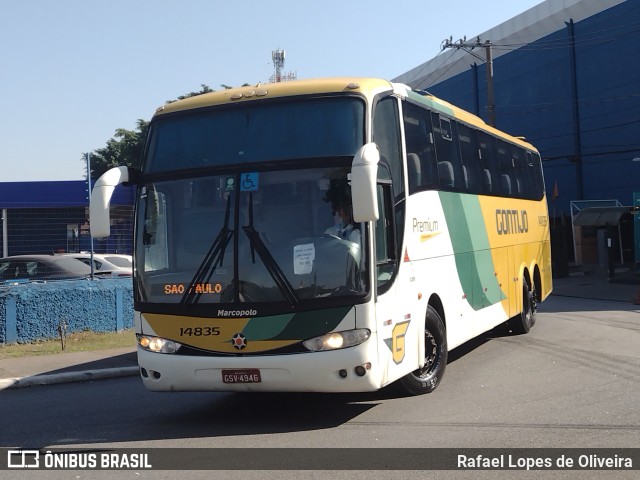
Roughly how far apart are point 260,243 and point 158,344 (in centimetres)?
150

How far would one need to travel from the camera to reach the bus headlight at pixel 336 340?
23.1ft

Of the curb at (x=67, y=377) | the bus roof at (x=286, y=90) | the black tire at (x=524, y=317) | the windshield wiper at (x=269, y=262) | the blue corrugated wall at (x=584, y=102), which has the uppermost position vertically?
the blue corrugated wall at (x=584, y=102)

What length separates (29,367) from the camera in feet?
38.1

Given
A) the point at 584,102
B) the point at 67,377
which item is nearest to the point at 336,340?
the point at 67,377

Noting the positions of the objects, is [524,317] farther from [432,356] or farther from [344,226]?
[344,226]

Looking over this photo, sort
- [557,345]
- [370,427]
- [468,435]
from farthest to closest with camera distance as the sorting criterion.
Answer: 1. [557,345]
2. [370,427]
3. [468,435]

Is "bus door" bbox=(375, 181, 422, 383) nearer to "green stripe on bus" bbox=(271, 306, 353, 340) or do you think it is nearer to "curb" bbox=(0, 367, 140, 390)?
"green stripe on bus" bbox=(271, 306, 353, 340)

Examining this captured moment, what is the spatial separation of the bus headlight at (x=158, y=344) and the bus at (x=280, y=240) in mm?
17

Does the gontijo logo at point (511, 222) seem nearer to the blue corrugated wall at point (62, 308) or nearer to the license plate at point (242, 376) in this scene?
the license plate at point (242, 376)

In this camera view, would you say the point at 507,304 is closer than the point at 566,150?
Yes

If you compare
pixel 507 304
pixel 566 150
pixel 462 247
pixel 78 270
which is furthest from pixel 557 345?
pixel 566 150

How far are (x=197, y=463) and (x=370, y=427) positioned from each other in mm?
1878

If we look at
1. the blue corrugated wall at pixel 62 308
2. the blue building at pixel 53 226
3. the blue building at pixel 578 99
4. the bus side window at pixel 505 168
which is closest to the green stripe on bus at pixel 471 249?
the bus side window at pixel 505 168
